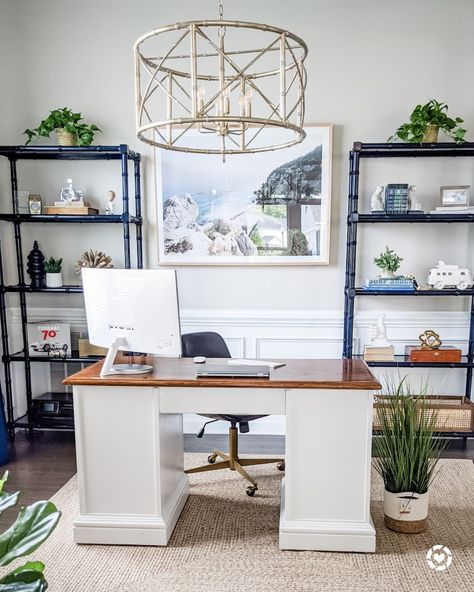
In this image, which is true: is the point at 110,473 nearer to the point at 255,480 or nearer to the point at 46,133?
the point at 255,480

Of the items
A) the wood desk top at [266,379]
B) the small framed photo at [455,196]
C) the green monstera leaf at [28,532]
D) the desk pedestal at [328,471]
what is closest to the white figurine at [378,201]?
the small framed photo at [455,196]

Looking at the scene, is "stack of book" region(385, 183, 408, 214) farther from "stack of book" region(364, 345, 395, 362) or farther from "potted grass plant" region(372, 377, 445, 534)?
"potted grass plant" region(372, 377, 445, 534)

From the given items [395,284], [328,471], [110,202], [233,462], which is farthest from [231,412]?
[110,202]

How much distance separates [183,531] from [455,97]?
332 cm

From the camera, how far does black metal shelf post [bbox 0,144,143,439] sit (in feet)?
10.9

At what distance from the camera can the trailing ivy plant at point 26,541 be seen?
42.9 inches

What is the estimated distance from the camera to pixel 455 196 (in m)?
3.32

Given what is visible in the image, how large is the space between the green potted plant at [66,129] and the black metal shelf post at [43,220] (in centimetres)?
9

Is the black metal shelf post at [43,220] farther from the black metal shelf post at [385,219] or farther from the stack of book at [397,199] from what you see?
the stack of book at [397,199]

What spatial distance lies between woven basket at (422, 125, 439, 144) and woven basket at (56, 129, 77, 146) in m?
2.42

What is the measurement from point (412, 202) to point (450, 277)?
0.58 m

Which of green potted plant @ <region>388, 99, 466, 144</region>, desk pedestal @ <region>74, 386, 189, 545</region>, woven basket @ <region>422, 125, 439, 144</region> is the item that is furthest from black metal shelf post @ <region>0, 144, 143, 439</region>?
woven basket @ <region>422, 125, 439, 144</region>

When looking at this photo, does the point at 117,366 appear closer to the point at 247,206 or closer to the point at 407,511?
the point at 407,511

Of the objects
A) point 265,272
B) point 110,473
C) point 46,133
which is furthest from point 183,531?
point 46,133
